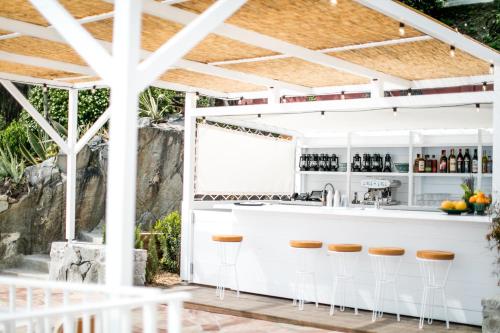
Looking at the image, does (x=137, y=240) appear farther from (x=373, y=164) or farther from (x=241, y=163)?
(x=373, y=164)

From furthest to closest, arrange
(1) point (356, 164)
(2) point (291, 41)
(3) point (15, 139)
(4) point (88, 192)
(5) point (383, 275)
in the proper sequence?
(3) point (15, 139) → (4) point (88, 192) → (1) point (356, 164) → (5) point (383, 275) → (2) point (291, 41)

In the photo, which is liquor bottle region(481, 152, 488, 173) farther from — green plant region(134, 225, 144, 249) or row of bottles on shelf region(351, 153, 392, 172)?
green plant region(134, 225, 144, 249)

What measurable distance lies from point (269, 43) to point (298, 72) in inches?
79.4

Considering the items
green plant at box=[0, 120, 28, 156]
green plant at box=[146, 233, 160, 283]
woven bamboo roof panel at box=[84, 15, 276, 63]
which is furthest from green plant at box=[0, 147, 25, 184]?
woven bamboo roof panel at box=[84, 15, 276, 63]

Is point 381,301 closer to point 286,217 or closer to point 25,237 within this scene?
point 286,217

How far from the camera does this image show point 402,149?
37.8 feet

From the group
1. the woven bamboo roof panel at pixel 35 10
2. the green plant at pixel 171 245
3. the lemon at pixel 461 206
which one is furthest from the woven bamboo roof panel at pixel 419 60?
the green plant at pixel 171 245

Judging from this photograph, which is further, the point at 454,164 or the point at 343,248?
the point at 454,164

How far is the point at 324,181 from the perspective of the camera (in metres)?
12.6

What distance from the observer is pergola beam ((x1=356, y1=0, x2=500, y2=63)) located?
5703mm

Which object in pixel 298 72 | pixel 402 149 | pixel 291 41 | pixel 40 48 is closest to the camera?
pixel 291 41

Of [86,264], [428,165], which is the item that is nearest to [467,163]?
[428,165]

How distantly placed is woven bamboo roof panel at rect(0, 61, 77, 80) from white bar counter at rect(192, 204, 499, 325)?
9.43 ft

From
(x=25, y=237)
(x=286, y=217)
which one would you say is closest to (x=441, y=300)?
(x=286, y=217)
